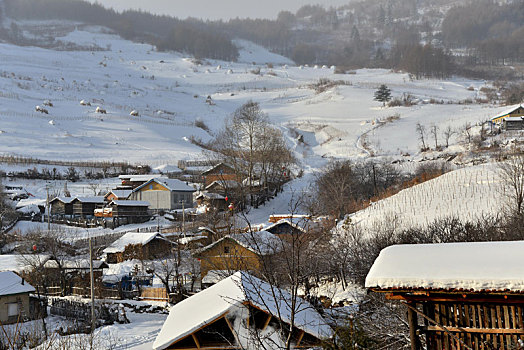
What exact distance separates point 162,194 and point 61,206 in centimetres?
698

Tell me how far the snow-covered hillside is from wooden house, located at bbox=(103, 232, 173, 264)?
21.7 m

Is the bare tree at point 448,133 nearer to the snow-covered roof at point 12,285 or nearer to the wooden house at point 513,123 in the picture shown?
Answer: the wooden house at point 513,123

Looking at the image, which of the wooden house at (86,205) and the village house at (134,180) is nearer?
the wooden house at (86,205)

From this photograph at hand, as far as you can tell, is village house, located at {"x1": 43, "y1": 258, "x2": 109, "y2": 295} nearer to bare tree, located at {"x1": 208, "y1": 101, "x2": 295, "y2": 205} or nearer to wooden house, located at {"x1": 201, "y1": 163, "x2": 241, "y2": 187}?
bare tree, located at {"x1": 208, "y1": 101, "x2": 295, "y2": 205}

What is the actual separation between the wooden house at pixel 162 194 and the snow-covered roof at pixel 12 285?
18094 mm

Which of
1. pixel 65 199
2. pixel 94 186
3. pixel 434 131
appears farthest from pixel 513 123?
pixel 65 199

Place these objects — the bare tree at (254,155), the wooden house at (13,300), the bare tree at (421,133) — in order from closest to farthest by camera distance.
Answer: the wooden house at (13,300) → the bare tree at (254,155) → the bare tree at (421,133)

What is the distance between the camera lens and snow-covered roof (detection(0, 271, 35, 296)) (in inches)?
963

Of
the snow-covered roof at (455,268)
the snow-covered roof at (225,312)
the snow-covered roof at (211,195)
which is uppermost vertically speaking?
the snow-covered roof at (455,268)

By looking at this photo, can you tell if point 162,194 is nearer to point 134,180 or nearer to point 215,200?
point 134,180

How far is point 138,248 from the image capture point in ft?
107

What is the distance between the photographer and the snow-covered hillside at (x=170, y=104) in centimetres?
5891

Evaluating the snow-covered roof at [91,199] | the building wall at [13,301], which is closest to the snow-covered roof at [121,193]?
the snow-covered roof at [91,199]

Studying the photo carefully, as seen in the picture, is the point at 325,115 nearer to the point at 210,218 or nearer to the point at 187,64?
the point at 210,218
